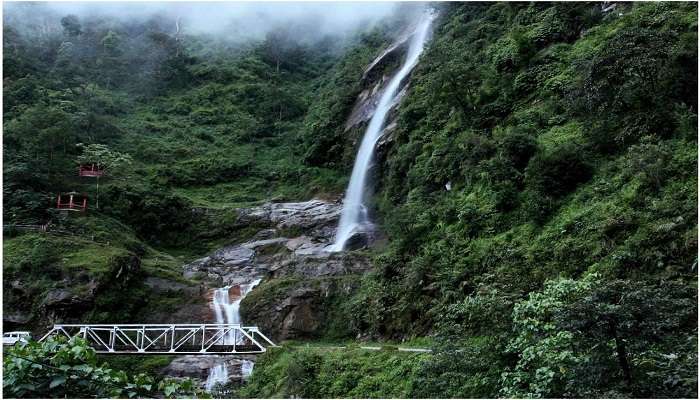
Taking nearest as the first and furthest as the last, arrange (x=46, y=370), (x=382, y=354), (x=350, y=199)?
(x=46, y=370) → (x=382, y=354) → (x=350, y=199)

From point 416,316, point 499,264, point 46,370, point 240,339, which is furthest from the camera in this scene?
point 240,339

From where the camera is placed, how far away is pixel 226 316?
21.2m

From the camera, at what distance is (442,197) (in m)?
20.8

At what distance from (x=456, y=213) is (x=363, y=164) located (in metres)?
11.9

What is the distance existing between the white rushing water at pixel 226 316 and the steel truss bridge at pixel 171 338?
12.7 inches

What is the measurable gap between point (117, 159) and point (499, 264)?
22662 mm

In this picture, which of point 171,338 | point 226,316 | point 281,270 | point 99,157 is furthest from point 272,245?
point 99,157

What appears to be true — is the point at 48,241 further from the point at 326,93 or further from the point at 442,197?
the point at 326,93

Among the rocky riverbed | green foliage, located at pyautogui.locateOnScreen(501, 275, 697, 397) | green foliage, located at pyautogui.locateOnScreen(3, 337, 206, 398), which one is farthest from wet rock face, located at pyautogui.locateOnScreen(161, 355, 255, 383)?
green foliage, located at pyautogui.locateOnScreen(3, 337, 206, 398)

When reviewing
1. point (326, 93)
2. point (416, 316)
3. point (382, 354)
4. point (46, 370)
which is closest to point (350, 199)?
point (416, 316)

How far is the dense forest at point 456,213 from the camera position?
8.27 metres

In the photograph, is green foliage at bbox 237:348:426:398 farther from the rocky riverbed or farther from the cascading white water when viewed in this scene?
the cascading white water

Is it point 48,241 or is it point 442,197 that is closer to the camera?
point 442,197

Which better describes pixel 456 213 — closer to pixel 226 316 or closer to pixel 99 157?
pixel 226 316
